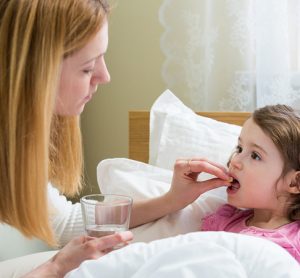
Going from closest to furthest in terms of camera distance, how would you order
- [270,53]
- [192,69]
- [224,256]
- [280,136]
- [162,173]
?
[224,256] < [280,136] < [162,173] < [270,53] < [192,69]

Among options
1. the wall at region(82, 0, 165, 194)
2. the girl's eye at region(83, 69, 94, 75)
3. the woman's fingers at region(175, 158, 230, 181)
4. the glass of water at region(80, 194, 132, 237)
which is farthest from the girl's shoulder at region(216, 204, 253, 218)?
the wall at region(82, 0, 165, 194)

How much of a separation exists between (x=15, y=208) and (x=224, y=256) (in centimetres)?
46

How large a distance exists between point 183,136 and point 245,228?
0.38 metres

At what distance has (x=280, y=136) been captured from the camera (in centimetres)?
129

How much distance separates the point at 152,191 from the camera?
1.47m

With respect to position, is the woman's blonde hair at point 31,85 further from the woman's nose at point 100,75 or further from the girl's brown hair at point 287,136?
the girl's brown hair at point 287,136

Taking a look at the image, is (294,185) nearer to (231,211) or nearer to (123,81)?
(231,211)

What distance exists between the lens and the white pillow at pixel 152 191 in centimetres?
138

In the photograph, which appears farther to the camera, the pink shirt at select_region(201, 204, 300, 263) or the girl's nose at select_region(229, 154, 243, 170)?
the girl's nose at select_region(229, 154, 243, 170)

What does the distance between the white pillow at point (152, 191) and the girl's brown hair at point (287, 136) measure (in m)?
0.20

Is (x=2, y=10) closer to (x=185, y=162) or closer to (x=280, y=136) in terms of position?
(x=185, y=162)

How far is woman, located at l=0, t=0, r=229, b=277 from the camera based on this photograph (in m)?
1.03

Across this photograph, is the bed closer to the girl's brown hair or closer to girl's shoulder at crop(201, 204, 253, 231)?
girl's shoulder at crop(201, 204, 253, 231)

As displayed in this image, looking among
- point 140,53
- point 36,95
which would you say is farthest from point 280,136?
point 140,53
